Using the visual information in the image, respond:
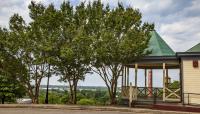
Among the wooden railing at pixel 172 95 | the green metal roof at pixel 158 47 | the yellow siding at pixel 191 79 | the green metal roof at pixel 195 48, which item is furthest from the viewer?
the green metal roof at pixel 158 47

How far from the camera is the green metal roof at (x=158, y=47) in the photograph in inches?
1059

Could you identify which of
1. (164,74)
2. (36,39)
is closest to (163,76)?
(164,74)

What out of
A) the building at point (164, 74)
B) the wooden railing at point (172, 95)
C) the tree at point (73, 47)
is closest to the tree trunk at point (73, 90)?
the tree at point (73, 47)

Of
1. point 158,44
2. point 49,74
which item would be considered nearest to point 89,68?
point 49,74

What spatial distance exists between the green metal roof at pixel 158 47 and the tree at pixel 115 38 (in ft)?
3.91

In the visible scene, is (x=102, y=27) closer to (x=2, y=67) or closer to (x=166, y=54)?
(x=166, y=54)

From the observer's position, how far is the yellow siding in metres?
23.9

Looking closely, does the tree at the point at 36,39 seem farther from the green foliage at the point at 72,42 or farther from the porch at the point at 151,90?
the porch at the point at 151,90

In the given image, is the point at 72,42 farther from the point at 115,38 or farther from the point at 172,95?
the point at 172,95

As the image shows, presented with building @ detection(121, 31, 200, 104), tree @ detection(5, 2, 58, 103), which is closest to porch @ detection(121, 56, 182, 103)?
building @ detection(121, 31, 200, 104)

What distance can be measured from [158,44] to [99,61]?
5.66 metres

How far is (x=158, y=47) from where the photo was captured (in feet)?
90.8

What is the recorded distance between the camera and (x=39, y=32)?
27.0 m

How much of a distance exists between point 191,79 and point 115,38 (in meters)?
6.69
